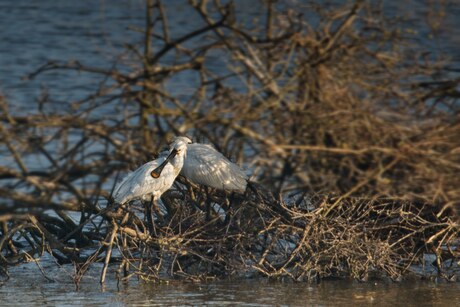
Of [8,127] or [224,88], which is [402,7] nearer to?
[224,88]

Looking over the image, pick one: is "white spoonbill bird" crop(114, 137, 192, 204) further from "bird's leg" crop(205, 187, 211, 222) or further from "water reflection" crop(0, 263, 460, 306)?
"water reflection" crop(0, 263, 460, 306)

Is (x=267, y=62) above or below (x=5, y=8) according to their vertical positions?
above

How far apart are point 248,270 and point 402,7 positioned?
5.08m

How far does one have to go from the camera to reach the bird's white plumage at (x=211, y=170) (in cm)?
1070

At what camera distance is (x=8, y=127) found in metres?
5.18

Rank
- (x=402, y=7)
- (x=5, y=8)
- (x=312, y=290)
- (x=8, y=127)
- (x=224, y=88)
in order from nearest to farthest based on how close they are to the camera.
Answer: (x=8, y=127) → (x=224, y=88) → (x=402, y=7) → (x=312, y=290) → (x=5, y=8)

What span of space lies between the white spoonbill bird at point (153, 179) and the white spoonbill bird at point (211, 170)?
5.9 inches

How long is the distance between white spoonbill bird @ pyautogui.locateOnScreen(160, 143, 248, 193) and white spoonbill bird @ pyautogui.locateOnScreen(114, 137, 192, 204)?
15 centimetres

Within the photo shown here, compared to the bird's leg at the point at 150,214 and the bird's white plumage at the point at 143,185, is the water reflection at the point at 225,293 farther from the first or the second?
the bird's white plumage at the point at 143,185

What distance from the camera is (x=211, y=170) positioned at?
10930 mm

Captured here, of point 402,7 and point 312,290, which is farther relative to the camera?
point 312,290

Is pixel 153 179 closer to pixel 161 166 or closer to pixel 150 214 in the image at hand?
pixel 161 166

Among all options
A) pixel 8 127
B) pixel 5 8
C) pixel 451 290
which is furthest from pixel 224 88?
pixel 5 8

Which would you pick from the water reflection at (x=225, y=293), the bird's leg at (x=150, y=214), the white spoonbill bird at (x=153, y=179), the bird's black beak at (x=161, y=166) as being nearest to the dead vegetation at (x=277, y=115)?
→ the bird's black beak at (x=161, y=166)
